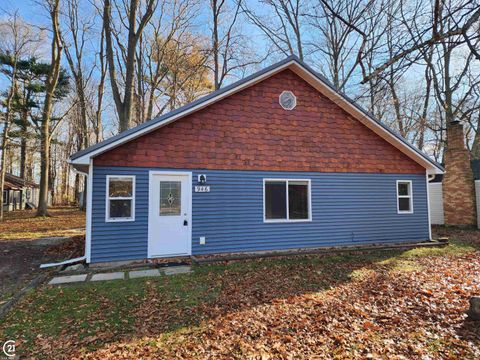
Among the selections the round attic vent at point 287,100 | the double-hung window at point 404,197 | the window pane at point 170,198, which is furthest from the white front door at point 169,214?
the double-hung window at point 404,197

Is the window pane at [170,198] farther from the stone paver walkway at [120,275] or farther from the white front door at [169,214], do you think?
the stone paver walkway at [120,275]

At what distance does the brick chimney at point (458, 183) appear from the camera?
42.9 ft

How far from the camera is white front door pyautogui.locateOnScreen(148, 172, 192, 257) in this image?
757 cm

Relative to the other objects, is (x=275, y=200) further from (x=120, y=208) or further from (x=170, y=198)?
(x=120, y=208)

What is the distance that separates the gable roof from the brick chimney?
15.3ft

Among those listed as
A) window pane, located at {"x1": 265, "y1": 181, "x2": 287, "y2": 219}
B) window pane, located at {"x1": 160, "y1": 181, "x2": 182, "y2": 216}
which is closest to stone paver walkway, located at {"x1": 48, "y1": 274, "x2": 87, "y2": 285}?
window pane, located at {"x1": 160, "y1": 181, "x2": 182, "y2": 216}

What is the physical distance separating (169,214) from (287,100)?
16.6 ft

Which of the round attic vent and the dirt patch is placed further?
the round attic vent

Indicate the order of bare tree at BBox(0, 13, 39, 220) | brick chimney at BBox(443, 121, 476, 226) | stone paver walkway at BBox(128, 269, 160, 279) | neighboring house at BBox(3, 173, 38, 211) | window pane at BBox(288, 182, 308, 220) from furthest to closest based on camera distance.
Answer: neighboring house at BBox(3, 173, 38, 211)
bare tree at BBox(0, 13, 39, 220)
brick chimney at BBox(443, 121, 476, 226)
window pane at BBox(288, 182, 308, 220)
stone paver walkway at BBox(128, 269, 160, 279)

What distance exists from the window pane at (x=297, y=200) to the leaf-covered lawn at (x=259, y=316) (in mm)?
2418

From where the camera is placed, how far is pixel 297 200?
8945 mm

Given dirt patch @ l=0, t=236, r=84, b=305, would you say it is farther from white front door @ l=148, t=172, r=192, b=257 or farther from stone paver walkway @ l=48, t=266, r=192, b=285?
white front door @ l=148, t=172, r=192, b=257

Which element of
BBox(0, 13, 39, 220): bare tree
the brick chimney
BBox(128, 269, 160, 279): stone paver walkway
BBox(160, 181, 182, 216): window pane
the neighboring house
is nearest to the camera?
BBox(128, 269, 160, 279): stone paver walkway

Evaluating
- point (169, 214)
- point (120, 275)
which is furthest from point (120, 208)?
point (120, 275)
